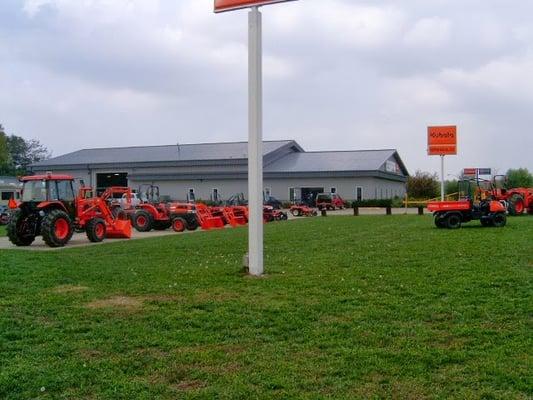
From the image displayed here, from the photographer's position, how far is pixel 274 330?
6598mm

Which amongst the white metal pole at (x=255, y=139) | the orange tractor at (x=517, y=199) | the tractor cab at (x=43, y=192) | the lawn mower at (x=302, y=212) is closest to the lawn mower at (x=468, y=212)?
the orange tractor at (x=517, y=199)

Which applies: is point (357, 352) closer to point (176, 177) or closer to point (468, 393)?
point (468, 393)

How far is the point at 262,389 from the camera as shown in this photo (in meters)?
4.89

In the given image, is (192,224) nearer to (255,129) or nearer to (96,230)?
(96,230)

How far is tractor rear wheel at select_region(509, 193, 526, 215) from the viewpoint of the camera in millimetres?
30688

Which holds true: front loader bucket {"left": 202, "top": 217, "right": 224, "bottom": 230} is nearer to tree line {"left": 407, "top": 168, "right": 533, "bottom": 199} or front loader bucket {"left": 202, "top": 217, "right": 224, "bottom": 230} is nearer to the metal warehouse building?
the metal warehouse building

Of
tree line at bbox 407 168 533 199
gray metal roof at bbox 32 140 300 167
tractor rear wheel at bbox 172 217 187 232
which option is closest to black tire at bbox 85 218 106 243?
tractor rear wheel at bbox 172 217 187 232

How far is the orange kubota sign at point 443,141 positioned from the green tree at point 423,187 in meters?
32.0

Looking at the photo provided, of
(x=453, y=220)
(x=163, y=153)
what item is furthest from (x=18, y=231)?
(x=163, y=153)

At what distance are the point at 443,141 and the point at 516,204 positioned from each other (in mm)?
6961

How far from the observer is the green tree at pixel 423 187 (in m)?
68.8

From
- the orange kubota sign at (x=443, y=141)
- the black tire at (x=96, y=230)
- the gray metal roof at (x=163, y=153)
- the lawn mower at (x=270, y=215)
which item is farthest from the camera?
the gray metal roof at (x=163, y=153)

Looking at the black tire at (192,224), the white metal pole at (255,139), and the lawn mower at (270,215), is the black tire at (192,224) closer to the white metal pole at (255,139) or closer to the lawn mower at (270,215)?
the lawn mower at (270,215)

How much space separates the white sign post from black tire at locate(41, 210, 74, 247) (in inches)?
420
